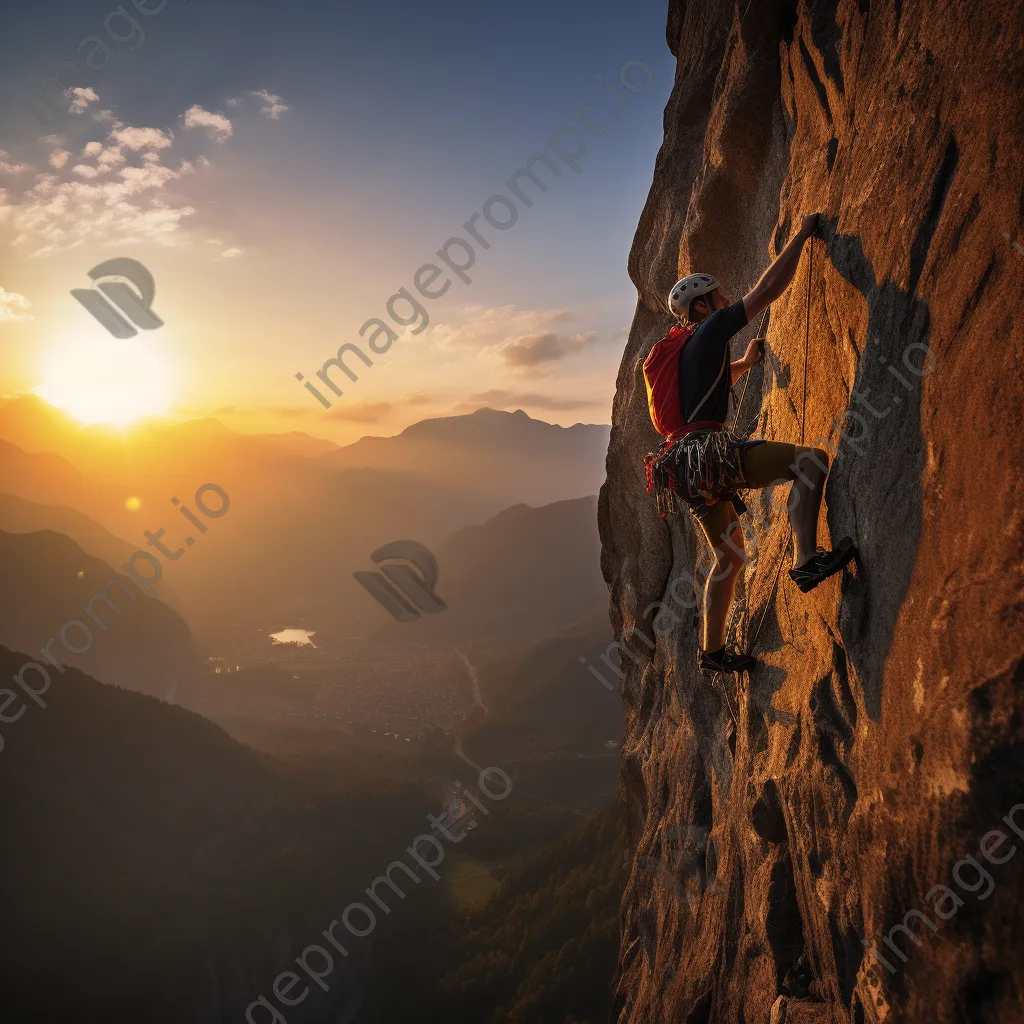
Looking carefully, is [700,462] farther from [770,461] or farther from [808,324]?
[808,324]

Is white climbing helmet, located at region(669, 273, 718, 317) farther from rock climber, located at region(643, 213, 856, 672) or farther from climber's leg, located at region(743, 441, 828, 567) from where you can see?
climber's leg, located at region(743, 441, 828, 567)

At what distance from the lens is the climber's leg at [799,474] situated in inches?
191

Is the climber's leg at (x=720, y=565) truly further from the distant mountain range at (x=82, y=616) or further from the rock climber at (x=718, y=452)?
the distant mountain range at (x=82, y=616)

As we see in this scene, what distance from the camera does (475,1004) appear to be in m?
49.3

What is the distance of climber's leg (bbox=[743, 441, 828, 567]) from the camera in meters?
4.85

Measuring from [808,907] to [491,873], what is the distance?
3011 inches

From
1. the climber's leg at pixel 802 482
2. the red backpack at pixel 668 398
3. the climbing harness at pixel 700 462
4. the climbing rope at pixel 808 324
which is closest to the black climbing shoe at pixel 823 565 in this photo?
the climber's leg at pixel 802 482

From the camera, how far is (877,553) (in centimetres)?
438

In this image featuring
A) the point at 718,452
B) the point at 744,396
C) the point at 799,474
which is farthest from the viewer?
the point at 744,396

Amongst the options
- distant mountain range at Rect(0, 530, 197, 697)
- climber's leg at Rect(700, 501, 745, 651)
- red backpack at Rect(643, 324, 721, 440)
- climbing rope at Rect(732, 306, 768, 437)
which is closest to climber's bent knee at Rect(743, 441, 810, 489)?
red backpack at Rect(643, 324, 721, 440)

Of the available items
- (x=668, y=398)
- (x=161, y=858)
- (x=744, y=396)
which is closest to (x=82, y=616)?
(x=161, y=858)

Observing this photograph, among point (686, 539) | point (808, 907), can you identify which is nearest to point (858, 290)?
point (808, 907)

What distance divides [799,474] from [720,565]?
1398 millimetres

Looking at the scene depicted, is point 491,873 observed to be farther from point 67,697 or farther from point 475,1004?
point 67,697
